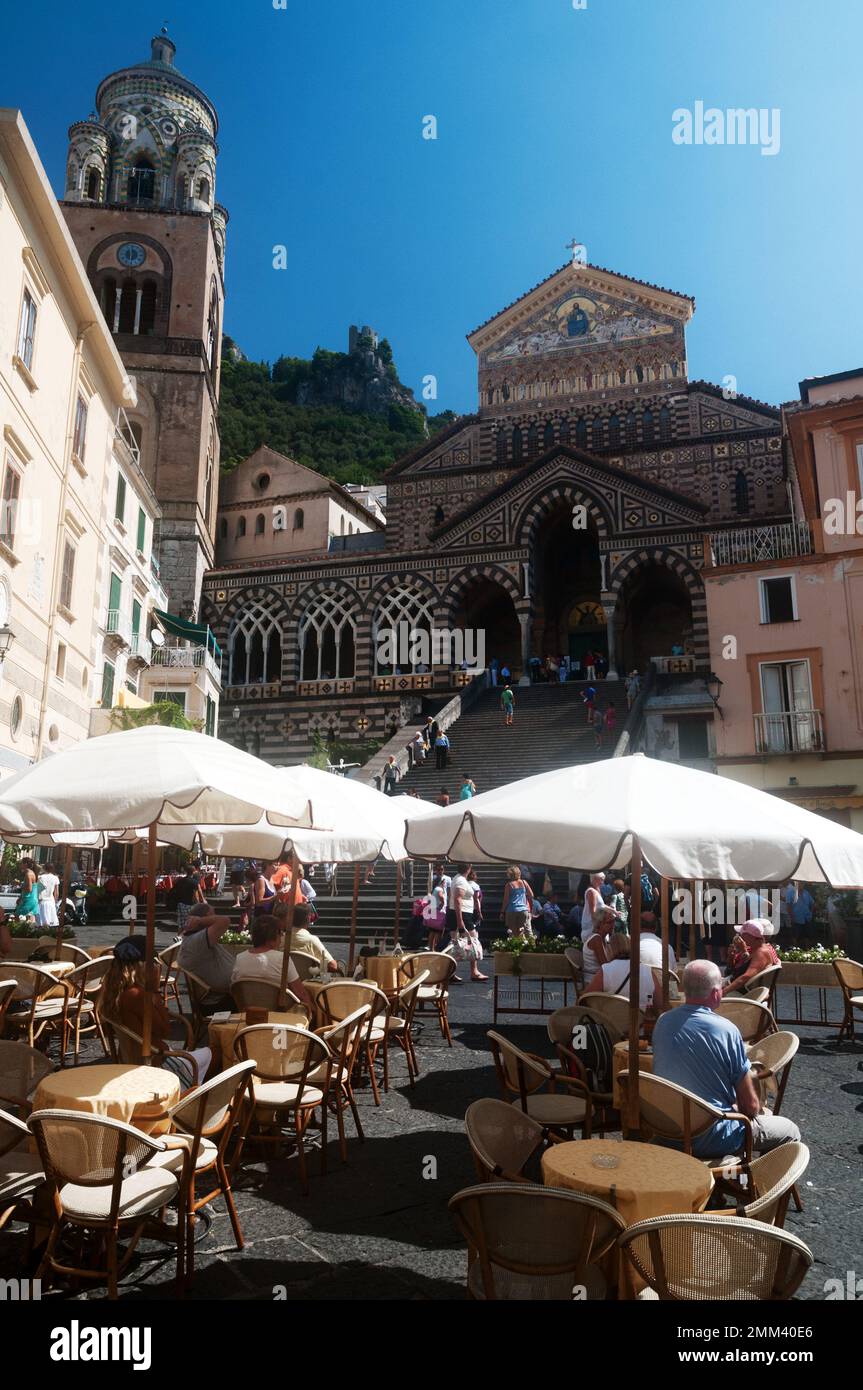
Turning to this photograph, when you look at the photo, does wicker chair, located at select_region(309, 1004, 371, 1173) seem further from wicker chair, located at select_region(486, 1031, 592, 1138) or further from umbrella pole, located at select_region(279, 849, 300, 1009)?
wicker chair, located at select_region(486, 1031, 592, 1138)

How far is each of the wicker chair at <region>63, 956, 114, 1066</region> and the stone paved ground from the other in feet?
7.55

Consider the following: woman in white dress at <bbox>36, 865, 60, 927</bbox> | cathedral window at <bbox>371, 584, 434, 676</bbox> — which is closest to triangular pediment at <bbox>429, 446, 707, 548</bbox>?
cathedral window at <bbox>371, 584, 434, 676</bbox>

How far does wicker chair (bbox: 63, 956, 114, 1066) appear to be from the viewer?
7.14m

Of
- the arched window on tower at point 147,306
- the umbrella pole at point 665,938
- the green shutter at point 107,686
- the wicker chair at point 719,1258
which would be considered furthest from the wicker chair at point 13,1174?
the arched window on tower at point 147,306

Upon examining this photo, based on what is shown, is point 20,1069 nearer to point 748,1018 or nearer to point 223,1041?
point 223,1041

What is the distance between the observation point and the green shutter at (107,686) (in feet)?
73.1

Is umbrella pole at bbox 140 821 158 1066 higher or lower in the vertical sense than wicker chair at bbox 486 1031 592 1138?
higher

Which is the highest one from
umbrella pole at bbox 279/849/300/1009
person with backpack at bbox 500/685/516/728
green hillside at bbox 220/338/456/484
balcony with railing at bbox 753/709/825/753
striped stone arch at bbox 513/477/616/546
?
green hillside at bbox 220/338/456/484

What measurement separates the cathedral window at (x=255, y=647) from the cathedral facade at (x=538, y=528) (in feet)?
0.28

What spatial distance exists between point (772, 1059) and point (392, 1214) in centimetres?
230

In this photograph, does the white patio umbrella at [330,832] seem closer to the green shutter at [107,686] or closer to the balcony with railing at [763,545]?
the green shutter at [107,686]

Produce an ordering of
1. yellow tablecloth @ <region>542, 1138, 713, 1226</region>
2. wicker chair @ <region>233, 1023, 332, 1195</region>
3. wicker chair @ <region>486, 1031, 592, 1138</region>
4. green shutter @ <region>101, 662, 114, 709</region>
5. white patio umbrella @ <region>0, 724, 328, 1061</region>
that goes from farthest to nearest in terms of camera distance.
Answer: green shutter @ <region>101, 662, 114, 709</region>, white patio umbrella @ <region>0, 724, 328, 1061</region>, wicker chair @ <region>233, 1023, 332, 1195</region>, wicker chair @ <region>486, 1031, 592, 1138</region>, yellow tablecloth @ <region>542, 1138, 713, 1226</region>

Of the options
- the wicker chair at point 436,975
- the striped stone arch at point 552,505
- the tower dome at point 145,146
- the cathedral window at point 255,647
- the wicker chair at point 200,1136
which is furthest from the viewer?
the tower dome at point 145,146
